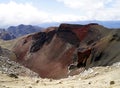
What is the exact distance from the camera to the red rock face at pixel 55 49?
70000 millimetres

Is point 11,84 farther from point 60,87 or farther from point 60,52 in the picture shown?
point 60,52

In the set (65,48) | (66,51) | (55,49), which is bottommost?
(55,49)

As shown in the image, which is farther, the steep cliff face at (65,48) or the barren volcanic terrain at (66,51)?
the steep cliff face at (65,48)

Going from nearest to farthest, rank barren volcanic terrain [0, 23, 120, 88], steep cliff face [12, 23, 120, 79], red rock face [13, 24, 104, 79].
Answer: barren volcanic terrain [0, 23, 120, 88] < steep cliff face [12, 23, 120, 79] < red rock face [13, 24, 104, 79]

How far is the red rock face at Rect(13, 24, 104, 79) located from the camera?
7000 centimetres

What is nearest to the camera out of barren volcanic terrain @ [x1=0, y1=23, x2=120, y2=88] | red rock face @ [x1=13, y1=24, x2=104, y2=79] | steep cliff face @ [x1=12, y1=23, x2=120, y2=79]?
barren volcanic terrain @ [x1=0, y1=23, x2=120, y2=88]

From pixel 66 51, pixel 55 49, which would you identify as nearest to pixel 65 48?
pixel 66 51

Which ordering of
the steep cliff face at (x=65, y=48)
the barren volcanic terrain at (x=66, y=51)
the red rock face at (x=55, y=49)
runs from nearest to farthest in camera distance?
the barren volcanic terrain at (x=66, y=51) → the steep cliff face at (x=65, y=48) → the red rock face at (x=55, y=49)

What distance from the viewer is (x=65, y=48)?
255 feet

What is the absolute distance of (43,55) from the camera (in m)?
81.3

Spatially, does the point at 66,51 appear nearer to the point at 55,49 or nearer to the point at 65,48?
the point at 65,48

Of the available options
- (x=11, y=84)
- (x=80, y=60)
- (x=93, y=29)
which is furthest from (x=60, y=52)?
(x=11, y=84)

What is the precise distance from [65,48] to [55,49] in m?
3.68

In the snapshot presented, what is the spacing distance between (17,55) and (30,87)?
216ft
